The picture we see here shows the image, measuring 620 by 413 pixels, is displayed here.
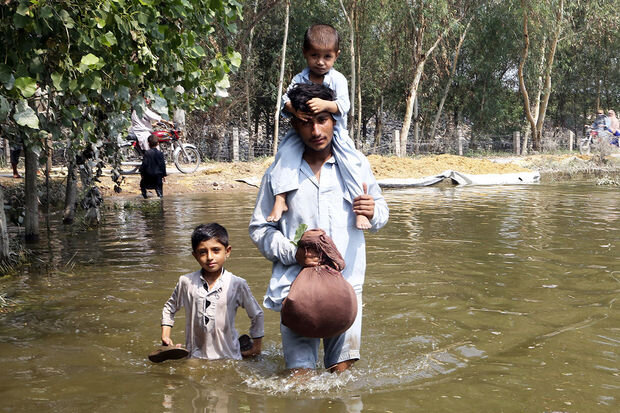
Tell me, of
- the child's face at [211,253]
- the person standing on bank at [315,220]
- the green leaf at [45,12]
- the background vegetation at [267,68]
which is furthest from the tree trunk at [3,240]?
the person standing on bank at [315,220]

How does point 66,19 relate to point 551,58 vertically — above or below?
below

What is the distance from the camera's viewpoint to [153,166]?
14.3 metres

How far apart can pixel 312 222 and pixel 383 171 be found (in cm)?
1884

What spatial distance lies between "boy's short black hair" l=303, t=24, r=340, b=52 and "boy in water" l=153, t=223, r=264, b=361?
128cm

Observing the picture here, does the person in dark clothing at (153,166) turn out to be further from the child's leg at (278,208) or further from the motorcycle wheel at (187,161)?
the child's leg at (278,208)

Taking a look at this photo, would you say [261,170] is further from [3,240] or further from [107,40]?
[107,40]

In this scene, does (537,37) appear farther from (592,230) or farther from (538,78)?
(592,230)

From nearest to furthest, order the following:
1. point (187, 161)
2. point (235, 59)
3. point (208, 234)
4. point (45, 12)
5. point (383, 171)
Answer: point (208, 234) → point (45, 12) → point (235, 59) → point (187, 161) → point (383, 171)

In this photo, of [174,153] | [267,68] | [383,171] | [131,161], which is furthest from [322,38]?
[267,68]

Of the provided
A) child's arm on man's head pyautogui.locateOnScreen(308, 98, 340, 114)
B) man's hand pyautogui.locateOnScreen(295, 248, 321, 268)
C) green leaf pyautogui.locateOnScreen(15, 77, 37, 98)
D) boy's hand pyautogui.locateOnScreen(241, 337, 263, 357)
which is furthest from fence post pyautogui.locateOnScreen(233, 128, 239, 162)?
man's hand pyautogui.locateOnScreen(295, 248, 321, 268)

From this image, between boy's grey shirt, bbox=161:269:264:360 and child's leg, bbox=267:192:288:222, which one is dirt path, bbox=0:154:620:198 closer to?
boy's grey shirt, bbox=161:269:264:360

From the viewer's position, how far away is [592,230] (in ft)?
32.9

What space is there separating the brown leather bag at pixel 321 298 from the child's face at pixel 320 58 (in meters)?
1.05

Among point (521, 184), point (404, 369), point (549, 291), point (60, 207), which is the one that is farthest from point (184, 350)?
point (521, 184)
